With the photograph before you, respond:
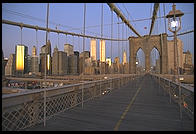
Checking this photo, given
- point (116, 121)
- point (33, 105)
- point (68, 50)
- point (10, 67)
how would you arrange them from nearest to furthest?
1. point (33, 105)
2. point (116, 121)
3. point (10, 67)
4. point (68, 50)

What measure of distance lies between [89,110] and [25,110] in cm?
193

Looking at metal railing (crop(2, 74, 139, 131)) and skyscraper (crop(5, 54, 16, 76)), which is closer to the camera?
metal railing (crop(2, 74, 139, 131))

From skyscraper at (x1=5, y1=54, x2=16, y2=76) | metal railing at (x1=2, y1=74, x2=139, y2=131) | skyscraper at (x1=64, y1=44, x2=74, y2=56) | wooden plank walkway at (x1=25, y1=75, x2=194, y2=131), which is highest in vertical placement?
skyscraper at (x1=64, y1=44, x2=74, y2=56)

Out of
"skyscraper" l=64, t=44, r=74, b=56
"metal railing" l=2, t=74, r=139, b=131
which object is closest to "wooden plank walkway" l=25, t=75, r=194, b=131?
"metal railing" l=2, t=74, r=139, b=131

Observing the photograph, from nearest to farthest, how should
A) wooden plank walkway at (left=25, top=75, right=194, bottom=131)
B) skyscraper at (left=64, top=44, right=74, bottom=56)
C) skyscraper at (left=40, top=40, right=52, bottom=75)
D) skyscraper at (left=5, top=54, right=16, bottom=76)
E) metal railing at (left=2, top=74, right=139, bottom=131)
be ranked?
1. metal railing at (left=2, top=74, right=139, bottom=131)
2. wooden plank walkway at (left=25, top=75, right=194, bottom=131)
3. skyscraper at (left=40, top=40, right=52, bottom=75)
4. skyscraper at (left=5, top=54, right=16, bottom=76)
5. skyscraper at (left=64, top=44, right=74, bottom=56)

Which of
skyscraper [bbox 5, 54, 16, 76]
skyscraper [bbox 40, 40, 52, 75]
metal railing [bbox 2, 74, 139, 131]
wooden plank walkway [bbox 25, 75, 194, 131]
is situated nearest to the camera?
metal railing [bbox 2, 74, 139, 131]

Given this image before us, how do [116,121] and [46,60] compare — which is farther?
[46,60]

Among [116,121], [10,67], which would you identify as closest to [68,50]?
[10,67]

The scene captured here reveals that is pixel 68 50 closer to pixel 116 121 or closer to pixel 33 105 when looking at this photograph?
pixel 33 105

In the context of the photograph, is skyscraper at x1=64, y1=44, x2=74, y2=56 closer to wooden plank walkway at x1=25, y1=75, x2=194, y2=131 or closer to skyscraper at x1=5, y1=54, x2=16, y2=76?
skyscraper at x1=5, y1=54, x2=16, y2=76

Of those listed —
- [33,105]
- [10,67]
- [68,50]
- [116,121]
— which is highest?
[68,50]

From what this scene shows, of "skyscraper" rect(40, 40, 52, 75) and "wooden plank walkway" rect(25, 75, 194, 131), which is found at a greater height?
"skyscraper" rect(40, 40, 52, 75)

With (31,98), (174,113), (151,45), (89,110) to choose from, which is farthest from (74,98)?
(151,45)

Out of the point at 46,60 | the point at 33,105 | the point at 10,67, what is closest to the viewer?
the point at 33,105
